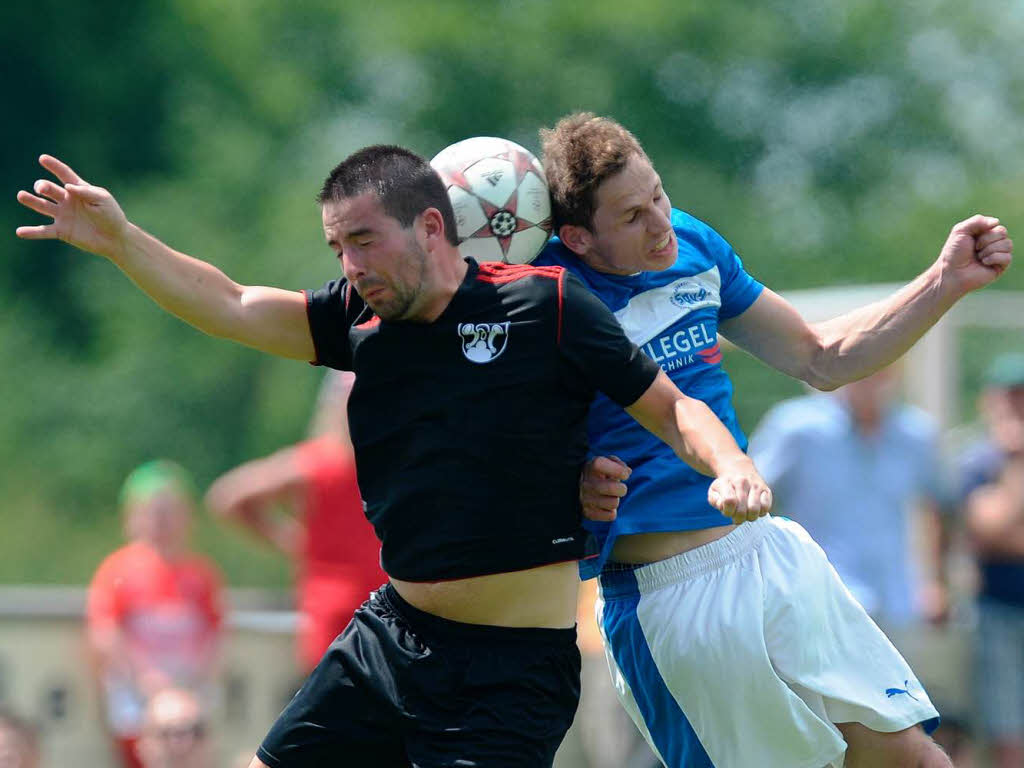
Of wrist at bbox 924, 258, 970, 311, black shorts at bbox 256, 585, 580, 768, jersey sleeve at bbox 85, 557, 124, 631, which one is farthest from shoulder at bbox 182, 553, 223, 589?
wrist at bbox 924, 258, 970, 311

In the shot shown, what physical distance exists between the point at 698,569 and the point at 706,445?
505 millimetres

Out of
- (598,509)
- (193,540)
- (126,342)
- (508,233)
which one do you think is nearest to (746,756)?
(598,509)

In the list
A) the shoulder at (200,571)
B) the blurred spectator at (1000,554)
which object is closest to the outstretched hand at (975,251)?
the blurred spectator at (1000,554)

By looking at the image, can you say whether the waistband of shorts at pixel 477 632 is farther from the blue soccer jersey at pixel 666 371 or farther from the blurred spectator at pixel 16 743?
the blurred spectator at pixel 16 743

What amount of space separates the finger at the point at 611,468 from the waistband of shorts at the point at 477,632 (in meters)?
0.40

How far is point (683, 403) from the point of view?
12.8 feet

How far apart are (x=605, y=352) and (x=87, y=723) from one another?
206 inches

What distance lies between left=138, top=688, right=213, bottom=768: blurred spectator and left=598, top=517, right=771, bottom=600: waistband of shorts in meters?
4.25

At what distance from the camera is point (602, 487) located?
3984 millimetres

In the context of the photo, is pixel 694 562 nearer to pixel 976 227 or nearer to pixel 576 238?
pixel 576 238

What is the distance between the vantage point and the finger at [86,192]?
402 cm

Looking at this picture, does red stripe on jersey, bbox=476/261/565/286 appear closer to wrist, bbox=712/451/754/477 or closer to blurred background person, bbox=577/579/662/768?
wrist, bbox=712/451/754/477

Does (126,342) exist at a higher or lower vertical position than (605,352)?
higher

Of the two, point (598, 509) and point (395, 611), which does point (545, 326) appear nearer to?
point (598, 509)
